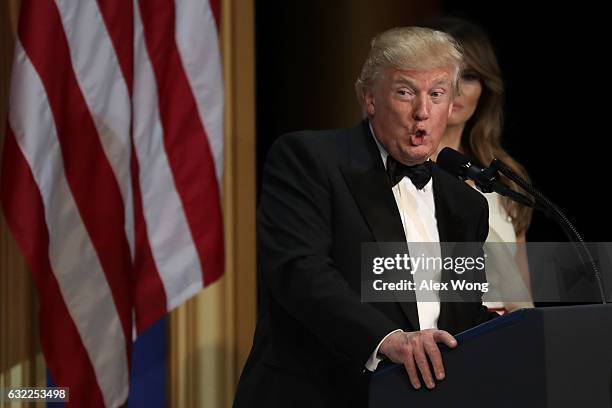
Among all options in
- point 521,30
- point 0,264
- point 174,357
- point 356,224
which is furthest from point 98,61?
point 521,30

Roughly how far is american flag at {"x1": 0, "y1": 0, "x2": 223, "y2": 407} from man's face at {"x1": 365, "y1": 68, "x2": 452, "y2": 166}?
1151 millimetres

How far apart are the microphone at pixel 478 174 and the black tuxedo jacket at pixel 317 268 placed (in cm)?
15

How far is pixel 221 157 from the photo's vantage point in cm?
299

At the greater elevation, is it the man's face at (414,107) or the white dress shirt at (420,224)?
the man's face at (414,107)

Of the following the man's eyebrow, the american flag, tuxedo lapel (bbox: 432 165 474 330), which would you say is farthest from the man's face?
the american flag

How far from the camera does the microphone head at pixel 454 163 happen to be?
1.72 metres

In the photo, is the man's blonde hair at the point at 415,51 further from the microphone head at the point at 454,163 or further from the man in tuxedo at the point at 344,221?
the microphone head at the point at 454,163

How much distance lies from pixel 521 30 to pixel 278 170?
1.94 m

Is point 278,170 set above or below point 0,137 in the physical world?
below

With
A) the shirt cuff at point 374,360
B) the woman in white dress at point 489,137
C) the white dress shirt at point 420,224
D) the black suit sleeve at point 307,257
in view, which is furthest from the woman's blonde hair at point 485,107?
the shirt cuff at point 374,360

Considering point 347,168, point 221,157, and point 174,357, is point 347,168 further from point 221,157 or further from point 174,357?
point 174,357

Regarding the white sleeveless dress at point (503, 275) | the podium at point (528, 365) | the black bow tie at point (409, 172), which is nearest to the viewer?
the podium at point (528, 365)

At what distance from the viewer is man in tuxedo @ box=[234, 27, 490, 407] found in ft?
5.71

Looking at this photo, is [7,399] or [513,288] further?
[7,399]
